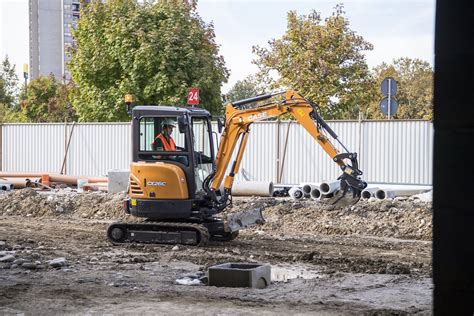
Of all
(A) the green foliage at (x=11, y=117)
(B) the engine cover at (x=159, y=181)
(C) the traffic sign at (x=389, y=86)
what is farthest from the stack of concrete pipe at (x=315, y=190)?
(A) the green foliage at (x=11, y=117)

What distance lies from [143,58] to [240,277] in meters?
23.6

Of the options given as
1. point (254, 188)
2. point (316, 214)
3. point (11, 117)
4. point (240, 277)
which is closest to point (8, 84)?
point (11, 117)

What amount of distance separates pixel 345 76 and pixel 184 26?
25.4 ft

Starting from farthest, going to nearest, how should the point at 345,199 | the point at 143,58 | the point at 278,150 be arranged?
the point at 143,58
the point at 278,150
the point at 345,199

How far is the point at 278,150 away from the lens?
77.0ft

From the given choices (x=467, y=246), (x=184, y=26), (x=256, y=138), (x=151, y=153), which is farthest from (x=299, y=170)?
(x=467, y=246)

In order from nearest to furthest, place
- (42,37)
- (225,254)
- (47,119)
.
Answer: (225,254)
(47,119)
(42,37)

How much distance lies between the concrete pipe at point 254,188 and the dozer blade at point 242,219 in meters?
5.65

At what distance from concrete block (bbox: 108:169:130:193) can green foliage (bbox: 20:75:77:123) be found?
30.8 m

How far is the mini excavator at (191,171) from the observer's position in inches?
526

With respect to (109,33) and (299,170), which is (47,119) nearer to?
(109,33)

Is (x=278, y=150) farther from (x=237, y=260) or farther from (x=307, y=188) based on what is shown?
(x=237, y=260)

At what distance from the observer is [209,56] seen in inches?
1331

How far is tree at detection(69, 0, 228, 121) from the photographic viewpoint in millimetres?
32531
